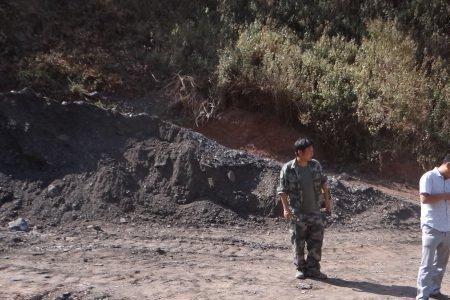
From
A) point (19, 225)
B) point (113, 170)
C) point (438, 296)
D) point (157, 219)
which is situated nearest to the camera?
point (438, 296)

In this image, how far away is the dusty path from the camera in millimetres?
6680

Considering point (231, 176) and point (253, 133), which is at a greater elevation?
point (253, 133)

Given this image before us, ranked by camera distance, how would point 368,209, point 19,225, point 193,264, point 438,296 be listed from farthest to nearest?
point 368,209
point 19,225
point 193,264
point 438,296

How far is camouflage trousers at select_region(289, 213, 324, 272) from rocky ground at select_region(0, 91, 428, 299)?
22cm

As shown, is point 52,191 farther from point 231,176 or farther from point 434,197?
point 434,197

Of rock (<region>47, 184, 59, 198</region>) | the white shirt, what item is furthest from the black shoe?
rock (<region>47, 184, 59, 198</region>)

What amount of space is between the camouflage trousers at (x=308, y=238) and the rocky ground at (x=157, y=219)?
218 millimetres

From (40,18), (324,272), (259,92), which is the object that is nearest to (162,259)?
(324,272)

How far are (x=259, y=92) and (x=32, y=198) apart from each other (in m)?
5.02

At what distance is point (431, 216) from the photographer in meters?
6.49

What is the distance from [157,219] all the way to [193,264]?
1.64 meters

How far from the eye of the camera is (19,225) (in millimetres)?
8531

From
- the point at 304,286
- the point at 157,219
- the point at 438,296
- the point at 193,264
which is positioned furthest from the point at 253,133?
the point at 438,296

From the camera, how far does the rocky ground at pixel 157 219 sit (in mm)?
6957
